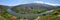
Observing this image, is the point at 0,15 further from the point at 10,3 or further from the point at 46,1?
the point at 46,1

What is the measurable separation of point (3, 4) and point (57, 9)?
58cm

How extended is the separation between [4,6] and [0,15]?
0.11 metres

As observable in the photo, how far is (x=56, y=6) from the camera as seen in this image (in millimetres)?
1287

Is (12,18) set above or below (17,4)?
below

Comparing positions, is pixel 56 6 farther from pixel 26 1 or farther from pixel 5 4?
pixel 5 4

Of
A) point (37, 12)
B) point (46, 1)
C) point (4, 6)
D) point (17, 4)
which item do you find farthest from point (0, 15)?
point (46, 1)

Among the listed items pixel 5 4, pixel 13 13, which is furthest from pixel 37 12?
pixel 5 4

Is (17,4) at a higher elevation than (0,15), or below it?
higher

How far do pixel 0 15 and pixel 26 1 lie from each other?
12.4 inches

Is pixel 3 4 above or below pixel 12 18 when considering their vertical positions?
above

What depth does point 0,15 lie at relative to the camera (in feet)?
4.29

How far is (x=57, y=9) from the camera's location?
1.28 meters

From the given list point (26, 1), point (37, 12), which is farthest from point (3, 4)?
point (37, 12)

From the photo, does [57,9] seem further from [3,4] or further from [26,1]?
[3,4]
